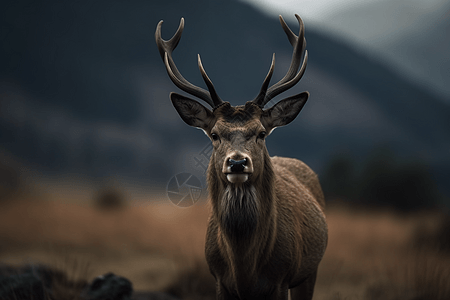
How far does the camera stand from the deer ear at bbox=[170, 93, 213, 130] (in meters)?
5.36

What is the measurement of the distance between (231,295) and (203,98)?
3131 millimetres

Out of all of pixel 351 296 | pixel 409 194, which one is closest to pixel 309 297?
pixel 351 296

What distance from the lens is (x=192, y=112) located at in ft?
17.9

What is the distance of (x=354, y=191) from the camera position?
1636 cm

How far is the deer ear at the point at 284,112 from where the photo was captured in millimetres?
5398

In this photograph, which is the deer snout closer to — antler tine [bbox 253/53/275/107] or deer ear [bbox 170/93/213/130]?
deer ear [bbox 170/93/213/130]

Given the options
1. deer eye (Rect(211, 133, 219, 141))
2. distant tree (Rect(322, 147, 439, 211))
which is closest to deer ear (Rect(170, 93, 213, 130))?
deer eye (Rect(211, 133, 219, 141))

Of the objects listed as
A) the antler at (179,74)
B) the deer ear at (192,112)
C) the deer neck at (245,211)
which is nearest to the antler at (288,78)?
the antler at (179,74)

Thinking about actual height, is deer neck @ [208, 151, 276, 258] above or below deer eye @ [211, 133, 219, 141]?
below

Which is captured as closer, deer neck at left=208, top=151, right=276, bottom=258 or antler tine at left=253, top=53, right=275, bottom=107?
deer neck at left=208, top=151, right=276, bottom=258

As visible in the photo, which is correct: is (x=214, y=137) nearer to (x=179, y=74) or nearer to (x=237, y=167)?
(x=237, y=167)

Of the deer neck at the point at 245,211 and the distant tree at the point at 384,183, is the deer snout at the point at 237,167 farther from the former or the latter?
the distant tree at the point at 384,183

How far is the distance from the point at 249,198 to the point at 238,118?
3.84 ft

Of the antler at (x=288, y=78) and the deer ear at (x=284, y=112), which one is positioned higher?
the antler at (x=288, y=78)
